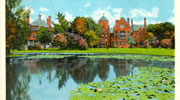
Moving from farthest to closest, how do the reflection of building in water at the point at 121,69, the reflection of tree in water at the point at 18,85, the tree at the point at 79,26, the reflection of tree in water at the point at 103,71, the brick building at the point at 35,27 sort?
the tree at the point at 79,26, the brick building at the point at 35,27, the reflection of building in water at the point at 121,69, the reflection of tree in water at the point at 103,71, the reflection of tree in water at the point at 18,85

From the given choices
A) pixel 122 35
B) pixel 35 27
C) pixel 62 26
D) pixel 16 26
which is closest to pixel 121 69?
pixel 122 35

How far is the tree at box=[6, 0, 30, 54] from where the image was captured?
368 cm

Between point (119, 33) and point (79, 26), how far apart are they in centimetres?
103

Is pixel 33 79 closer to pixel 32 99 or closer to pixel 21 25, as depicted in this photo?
pixel 32 99

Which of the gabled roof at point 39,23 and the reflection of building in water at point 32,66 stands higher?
the gabled roof at point 39,23

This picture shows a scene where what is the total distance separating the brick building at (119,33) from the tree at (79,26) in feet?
1.67

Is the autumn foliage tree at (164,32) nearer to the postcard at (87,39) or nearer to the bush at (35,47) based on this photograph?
the postcard at (87,39)

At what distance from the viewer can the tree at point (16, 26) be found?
3.68 meters

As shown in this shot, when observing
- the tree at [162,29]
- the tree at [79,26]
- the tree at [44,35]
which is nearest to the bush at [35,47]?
the tree at [44,35]

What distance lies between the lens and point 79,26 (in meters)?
4.50

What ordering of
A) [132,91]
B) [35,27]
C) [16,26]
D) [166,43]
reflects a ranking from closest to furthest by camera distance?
[132,91]
[166,43]
[16,26]
[35,27]

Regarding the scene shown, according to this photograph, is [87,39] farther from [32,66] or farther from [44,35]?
[32,66]
